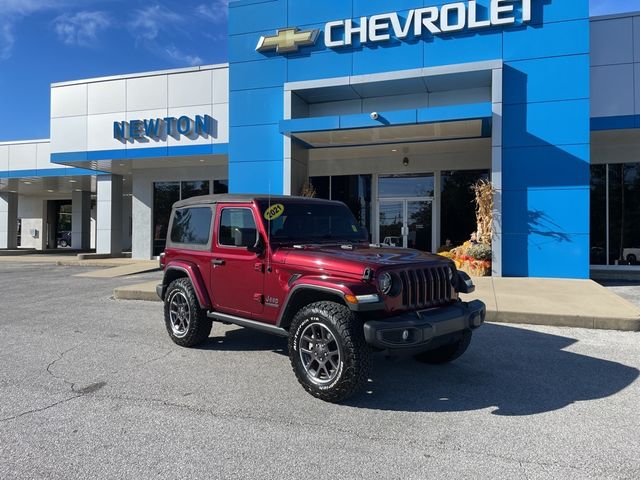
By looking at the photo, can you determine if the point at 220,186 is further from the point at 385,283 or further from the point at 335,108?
the point at 385,283

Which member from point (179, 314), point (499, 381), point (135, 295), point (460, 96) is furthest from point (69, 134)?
point (499, 381)

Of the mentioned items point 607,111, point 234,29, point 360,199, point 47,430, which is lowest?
point 47,430

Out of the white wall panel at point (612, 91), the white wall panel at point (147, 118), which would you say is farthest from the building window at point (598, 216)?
the white wall panel at point (147, 118)

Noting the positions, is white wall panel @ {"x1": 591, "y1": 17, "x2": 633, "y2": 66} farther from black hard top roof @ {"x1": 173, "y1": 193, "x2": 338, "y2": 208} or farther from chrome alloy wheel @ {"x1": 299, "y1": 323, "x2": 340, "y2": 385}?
chrome alloy wheel @ {"x1": 299, "y1": 323, "x2": 340, "y2": 385}

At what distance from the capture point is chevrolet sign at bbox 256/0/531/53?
12.8 meters

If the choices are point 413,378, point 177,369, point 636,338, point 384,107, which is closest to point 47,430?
point 177,369

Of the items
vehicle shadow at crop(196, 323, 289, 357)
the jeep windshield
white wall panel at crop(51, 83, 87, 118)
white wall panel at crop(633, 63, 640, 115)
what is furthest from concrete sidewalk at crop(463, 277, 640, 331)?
white wall panel at crop(51, 83, 87, 118)

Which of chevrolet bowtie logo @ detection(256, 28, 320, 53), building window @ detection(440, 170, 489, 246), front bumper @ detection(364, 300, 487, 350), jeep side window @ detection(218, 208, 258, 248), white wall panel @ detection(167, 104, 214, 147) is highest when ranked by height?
chevrolet bowtie logo @ detection(256, 28, 320, 53)

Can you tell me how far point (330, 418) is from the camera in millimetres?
3893

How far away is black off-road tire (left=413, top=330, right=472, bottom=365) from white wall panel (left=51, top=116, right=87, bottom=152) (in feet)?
57.4

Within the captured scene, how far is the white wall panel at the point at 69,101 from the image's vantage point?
18.5m

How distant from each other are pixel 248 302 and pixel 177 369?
1.07 m

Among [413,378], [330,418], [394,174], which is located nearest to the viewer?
[330,418]

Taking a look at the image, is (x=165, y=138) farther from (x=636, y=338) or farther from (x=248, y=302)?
(x=636, y=338)
